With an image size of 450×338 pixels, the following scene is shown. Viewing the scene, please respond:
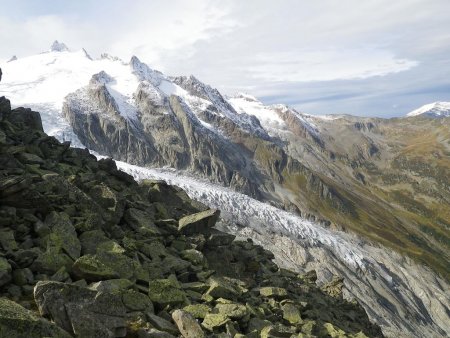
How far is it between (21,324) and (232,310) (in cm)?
1013

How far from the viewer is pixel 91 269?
62.2 feet

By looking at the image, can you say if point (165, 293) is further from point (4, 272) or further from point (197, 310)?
point (4, 272)

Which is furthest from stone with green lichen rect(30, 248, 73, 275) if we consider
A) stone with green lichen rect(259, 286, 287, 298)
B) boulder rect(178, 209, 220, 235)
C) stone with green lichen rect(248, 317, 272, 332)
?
stone with green lichen rect(259, 286, 287, 298)

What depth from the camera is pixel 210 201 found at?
7431 inches

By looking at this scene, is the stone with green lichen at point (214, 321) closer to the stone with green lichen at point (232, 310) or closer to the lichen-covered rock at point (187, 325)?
the stone with green lichen at point (232, 310)

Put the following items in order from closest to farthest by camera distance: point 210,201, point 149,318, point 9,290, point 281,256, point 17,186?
point 9,290
point 149,318
point 17,186
point 281,256
point 210,201

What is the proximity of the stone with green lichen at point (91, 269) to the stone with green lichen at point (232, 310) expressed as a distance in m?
5.12

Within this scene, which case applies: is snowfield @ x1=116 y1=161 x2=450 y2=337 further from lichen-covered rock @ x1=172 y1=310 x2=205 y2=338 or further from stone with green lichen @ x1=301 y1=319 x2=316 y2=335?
lichen-covered rock @ x1=172 y1=310 x2=205 y2=338

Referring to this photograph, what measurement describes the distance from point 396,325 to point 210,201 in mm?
83822

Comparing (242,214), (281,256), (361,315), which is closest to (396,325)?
(281,256)

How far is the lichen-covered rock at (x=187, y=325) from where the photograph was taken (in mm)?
17594

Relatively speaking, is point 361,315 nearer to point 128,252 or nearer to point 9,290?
point 128,252

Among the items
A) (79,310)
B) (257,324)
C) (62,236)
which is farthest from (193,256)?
(79,310)

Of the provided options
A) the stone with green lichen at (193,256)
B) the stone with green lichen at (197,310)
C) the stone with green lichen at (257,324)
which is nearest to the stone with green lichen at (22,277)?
the stone with green lichen at (197,310)
